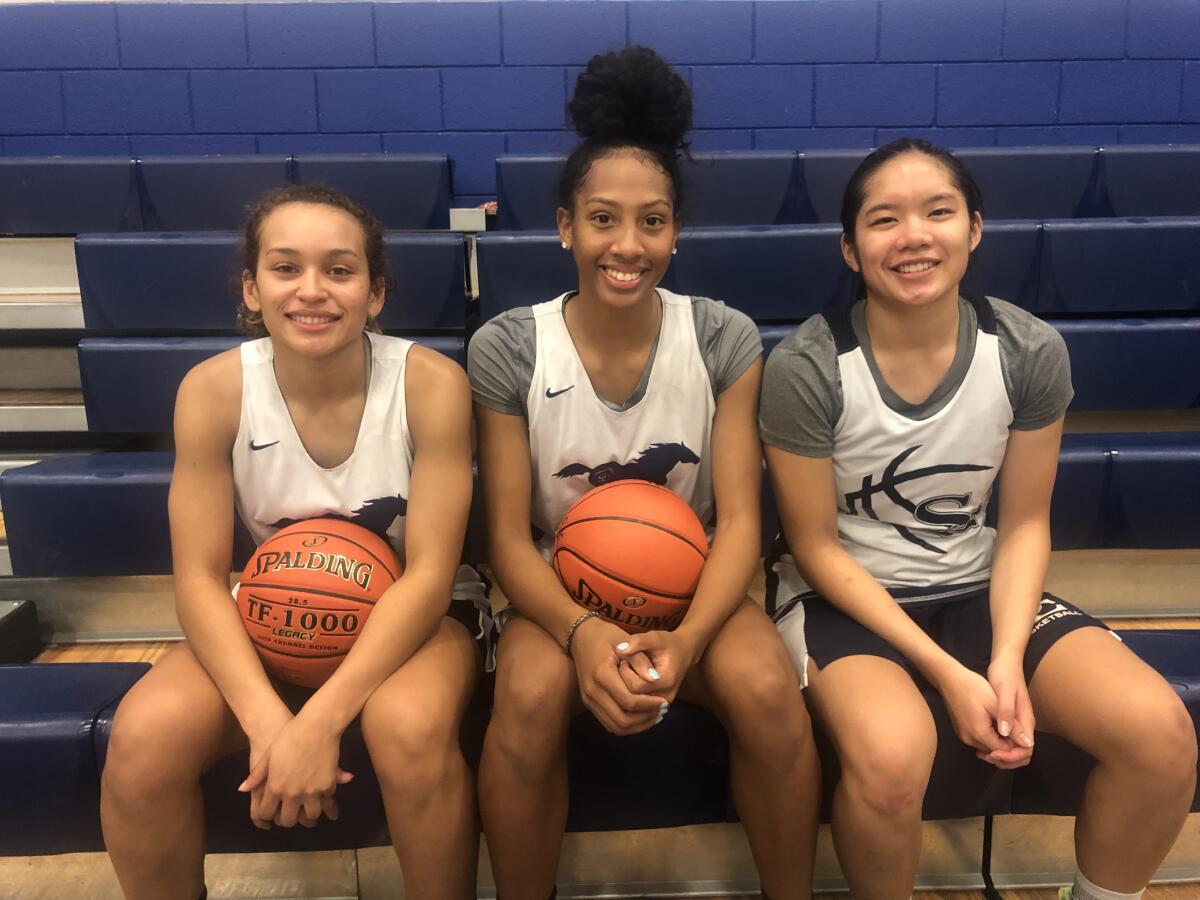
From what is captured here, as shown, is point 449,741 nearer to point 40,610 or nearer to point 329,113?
point 40,610

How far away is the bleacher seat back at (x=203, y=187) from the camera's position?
2502mm

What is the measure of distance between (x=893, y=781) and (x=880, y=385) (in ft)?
1.58

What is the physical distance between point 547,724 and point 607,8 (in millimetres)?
A: 2426

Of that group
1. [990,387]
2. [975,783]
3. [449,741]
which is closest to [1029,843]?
[975,783]

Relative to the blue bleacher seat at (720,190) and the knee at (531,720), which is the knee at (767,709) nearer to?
the knee at (531,720)

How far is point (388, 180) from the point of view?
2.54 metres

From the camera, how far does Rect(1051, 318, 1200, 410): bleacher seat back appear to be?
1834 millimetres

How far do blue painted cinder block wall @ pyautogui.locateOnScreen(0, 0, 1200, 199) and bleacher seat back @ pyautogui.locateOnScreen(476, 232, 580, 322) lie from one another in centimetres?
107

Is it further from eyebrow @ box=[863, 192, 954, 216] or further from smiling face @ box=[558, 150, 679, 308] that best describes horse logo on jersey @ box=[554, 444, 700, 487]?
eyebrow @ box=[863, 192, 954, 216]

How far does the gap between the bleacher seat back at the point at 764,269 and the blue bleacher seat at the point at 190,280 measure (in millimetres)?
513

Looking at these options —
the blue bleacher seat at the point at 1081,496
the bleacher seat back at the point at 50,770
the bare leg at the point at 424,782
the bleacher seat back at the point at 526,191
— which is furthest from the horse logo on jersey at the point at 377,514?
the bleacher seat back at the point at 526,191

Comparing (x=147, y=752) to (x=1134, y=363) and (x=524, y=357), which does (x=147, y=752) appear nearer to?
(x=524, y=357)

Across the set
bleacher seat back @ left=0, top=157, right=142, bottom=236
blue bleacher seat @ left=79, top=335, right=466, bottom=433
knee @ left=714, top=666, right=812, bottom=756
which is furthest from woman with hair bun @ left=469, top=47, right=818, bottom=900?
bleacher seat back @ left=0, top=157, right=142, bottom=236

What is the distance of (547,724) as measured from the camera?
98 cm
